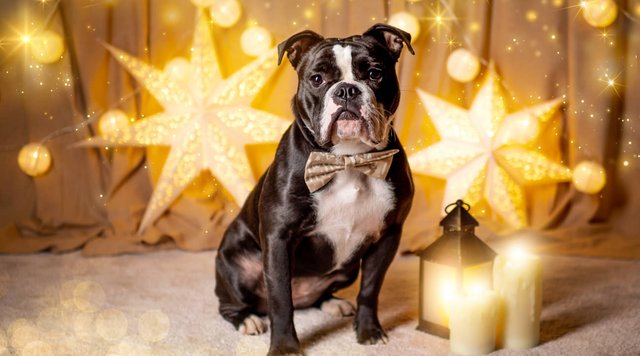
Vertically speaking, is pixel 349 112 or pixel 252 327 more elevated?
pixel 349 112

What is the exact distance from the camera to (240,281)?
7.00ft

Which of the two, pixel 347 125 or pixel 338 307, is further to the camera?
pixel 338 307

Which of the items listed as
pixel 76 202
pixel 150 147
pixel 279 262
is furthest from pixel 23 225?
pixel 279 262

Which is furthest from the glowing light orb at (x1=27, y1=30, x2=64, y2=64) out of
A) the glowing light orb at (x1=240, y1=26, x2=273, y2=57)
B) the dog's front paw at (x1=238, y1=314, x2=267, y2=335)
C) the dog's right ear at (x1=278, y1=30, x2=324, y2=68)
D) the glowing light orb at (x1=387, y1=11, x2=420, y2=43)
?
the dog's front paw at (x1=238, y1=314, x2=267, y2=335)

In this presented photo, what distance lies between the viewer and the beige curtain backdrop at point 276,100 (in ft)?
9.96

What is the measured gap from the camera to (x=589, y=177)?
299cm

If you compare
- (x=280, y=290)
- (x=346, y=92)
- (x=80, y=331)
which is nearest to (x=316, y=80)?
(x=346, y=92)

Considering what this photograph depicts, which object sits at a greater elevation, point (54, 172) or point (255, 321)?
point (54, 172)

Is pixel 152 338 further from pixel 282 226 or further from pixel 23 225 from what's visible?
pixel 23 225

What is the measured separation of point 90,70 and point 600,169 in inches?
89.4

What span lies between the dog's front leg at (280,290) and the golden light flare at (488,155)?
1316 millimetres

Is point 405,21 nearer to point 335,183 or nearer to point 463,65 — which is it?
point 463,65

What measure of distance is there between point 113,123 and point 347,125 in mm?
1674

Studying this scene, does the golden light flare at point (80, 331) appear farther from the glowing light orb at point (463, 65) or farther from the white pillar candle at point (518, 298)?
the glowing light orb at point (463, 65)
